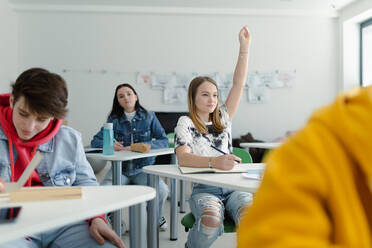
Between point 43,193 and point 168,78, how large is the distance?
498 centimetres

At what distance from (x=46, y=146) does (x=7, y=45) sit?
4868mm

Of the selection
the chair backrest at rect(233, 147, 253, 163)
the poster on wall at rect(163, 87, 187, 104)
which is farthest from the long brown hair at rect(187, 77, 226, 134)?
the poster on wall at rect(163, 87, 187, 104)

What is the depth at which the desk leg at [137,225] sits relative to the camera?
132 centimetres

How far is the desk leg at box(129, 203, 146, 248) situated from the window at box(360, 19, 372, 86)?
5.36 meters

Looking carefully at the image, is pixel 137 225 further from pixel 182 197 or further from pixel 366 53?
pixel 366 53

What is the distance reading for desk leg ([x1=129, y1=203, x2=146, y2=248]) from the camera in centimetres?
132

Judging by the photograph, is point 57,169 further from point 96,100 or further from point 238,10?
point 238,10

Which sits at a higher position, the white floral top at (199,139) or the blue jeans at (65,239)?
the white floral top at (199,139)

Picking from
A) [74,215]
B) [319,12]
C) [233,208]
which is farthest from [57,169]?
[319,12]

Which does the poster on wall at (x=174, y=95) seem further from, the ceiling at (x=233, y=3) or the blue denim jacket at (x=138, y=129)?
the blue denim jacket at (x=138, y=129)

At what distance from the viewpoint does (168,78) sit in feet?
19.6

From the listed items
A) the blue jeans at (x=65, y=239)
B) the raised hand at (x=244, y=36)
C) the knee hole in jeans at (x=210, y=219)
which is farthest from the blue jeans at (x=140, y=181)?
the blue jeans at (x=65, y=239)

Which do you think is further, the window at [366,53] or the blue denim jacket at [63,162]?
the window at [366,53]

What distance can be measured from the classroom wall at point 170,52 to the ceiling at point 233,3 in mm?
167
